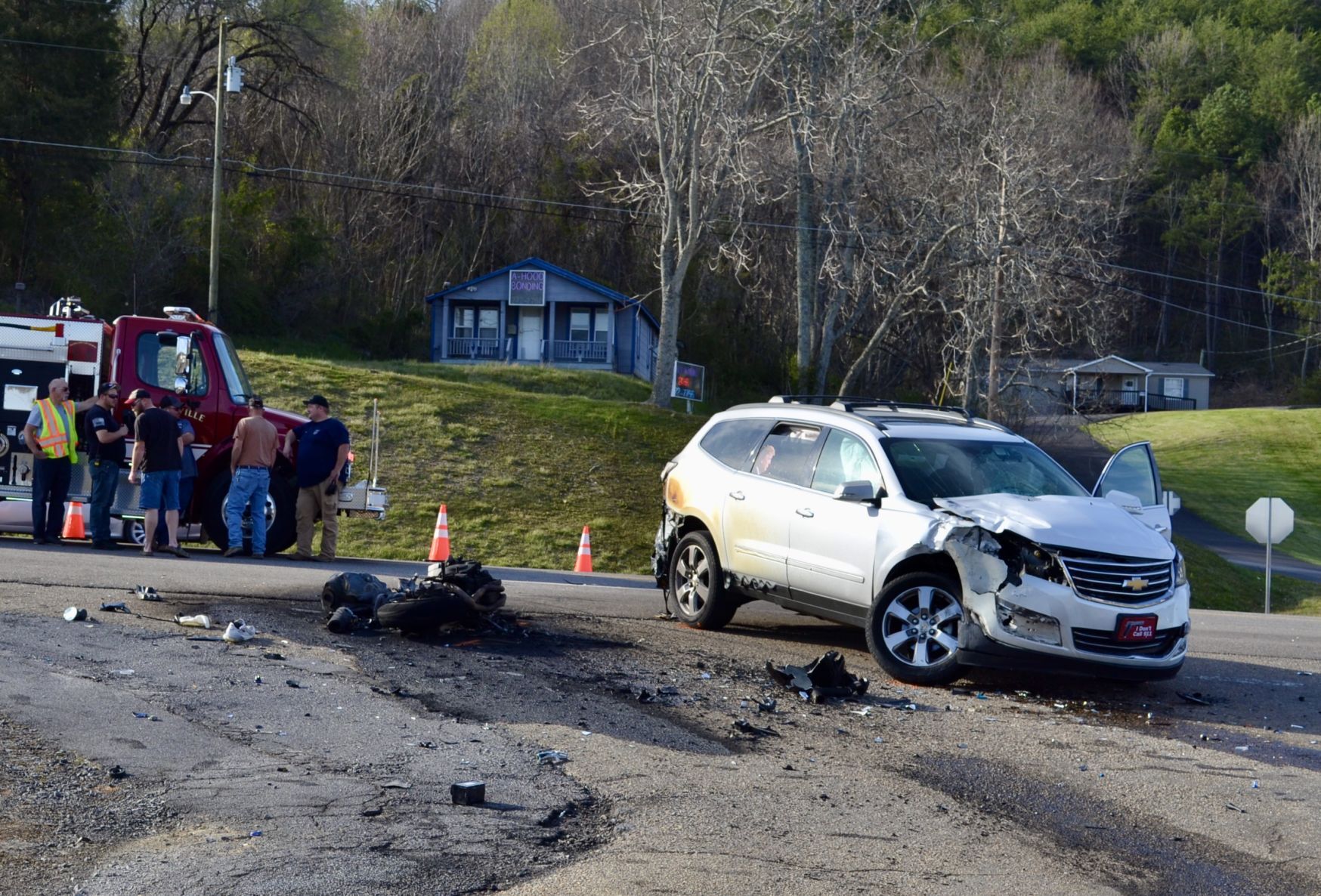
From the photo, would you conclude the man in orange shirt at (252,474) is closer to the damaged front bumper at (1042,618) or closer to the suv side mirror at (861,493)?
the suv side mirror at (861,493)

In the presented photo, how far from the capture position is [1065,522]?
877 cm

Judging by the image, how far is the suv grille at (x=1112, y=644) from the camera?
8.47 metres

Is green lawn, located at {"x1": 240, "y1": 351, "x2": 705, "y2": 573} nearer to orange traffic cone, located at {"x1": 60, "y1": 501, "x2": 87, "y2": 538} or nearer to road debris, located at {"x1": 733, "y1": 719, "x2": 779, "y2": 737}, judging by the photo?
orange traffic cone, located at {"x1": 60, "y1": 501, "x2": 87, "y2": 538}

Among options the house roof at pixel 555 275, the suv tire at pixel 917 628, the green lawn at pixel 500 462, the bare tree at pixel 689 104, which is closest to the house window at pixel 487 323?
the house roof at pixel 555 275

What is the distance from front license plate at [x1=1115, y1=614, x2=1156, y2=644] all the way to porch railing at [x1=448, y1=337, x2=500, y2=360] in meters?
46.6

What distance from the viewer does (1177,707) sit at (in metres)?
8.85

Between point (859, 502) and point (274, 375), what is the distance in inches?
890

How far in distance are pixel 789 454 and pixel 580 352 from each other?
43.2 m

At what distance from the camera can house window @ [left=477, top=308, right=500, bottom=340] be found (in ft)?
179

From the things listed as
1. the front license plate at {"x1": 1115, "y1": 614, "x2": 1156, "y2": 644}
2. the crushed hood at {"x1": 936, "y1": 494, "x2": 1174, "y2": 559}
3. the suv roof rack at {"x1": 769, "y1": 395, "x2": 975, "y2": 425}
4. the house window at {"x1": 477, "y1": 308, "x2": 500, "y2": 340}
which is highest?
the house window at {"x1": 477, "y1": 308, "x2": 500, "y2": 340}

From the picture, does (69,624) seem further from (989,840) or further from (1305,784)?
(1305,784)

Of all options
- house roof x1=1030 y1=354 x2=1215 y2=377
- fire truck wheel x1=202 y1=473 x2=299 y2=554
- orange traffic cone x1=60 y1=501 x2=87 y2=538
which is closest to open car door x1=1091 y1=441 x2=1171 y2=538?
fire truck wheel x1=202 y1=473 x2=299 y2=554

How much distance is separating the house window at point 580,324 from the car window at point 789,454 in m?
43.7

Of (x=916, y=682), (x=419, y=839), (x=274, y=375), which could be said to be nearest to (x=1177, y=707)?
(x=916, y=682)
